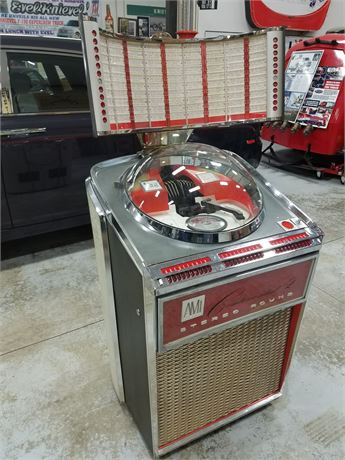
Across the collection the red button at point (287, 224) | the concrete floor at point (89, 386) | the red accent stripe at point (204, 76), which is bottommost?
the concrete floor at point (89, 386)

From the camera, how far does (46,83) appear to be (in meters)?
2.17

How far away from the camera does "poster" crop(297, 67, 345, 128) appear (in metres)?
3.46

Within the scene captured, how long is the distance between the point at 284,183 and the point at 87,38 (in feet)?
10.7

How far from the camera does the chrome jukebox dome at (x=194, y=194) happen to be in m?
0.92

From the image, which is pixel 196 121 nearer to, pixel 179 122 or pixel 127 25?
pixel 179 122

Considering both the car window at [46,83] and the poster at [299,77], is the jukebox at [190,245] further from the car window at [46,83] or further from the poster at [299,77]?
the poster at [299,77]

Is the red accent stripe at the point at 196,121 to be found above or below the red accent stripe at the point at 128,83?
below

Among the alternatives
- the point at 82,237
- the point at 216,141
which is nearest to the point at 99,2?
the point at 216,141

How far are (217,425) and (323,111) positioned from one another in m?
3.28

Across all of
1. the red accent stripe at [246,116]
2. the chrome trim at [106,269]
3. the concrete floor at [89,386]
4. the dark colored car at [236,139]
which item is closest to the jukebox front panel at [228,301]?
the chrome trim at [106,269]

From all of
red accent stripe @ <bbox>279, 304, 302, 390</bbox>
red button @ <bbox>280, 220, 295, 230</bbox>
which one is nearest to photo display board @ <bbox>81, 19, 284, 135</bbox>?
red button @ <bbox>280, 220, 295, 230</bbox>

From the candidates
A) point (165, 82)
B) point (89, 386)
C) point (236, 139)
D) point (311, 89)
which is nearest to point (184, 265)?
point (165, 82)

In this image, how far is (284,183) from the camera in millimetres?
3771

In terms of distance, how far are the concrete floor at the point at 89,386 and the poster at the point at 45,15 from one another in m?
2.53
